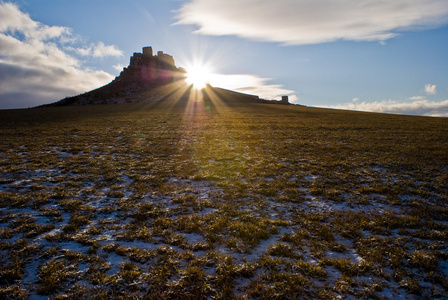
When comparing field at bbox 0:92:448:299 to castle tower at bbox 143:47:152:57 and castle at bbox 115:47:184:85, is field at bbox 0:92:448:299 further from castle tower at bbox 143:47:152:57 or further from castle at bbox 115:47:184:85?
castle tower at bbox 143:47:152:57

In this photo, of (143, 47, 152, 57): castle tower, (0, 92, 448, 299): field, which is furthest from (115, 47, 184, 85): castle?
(0, 92, 448, 299): field

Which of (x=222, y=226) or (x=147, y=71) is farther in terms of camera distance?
(x=147, y=71)

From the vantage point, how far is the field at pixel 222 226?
627 cm

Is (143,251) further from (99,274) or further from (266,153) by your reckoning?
(266,153)

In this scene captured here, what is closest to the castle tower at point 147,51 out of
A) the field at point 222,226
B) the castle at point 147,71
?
the castle at point 147,71

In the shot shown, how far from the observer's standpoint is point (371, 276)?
21.7 ft

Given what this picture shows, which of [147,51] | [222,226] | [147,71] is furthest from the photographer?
[147,51]

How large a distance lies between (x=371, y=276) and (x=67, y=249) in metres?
9.25

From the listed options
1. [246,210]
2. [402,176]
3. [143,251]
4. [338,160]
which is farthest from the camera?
[338,160]

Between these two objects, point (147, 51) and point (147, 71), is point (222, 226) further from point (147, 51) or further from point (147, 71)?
point (147, 51)

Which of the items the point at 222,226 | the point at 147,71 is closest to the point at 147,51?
the point at 147,71

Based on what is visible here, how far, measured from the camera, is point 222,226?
9250 mm

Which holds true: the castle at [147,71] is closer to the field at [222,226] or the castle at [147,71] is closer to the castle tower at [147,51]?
the castle tower at [147,51]

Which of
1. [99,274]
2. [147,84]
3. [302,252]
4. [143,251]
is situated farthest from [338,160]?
[147,84]
